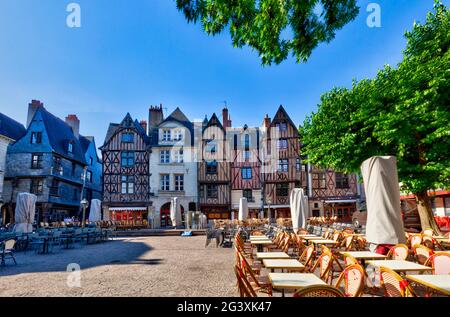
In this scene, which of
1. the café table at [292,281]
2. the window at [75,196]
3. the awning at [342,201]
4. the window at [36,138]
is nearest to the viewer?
the café table at [292,281]

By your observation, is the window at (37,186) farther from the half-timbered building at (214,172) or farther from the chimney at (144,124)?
the half-timbered building at (214,172)

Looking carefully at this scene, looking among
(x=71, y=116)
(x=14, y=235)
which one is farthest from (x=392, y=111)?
(x=71, y=116)

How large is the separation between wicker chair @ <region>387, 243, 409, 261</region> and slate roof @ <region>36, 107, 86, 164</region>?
1206 inches

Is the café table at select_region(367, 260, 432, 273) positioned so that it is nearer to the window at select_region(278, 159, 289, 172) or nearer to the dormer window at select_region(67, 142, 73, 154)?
the window at select_region(278, 159, 289, 172)

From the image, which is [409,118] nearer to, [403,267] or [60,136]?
[403,267]

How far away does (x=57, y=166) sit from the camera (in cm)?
2869

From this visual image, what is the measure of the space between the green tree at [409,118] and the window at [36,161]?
27.0m

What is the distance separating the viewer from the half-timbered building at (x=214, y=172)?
2836 centimetres

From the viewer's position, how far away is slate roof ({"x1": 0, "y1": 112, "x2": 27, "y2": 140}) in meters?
27.8

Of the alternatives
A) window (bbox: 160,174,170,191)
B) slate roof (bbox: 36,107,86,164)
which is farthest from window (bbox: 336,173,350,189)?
slate roof (bbox: 36,107,86,164)

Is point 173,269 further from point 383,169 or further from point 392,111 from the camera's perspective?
point 392,111

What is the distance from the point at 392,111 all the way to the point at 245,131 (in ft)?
62.8

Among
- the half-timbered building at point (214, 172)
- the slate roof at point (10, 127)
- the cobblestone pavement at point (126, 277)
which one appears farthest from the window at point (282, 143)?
the slate roof at point (10, 127)

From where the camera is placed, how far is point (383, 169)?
18.9ft
